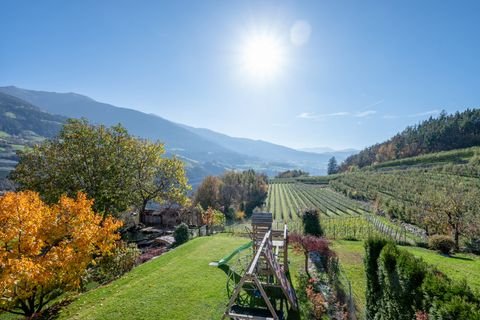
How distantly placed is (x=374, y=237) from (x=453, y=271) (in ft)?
31.2

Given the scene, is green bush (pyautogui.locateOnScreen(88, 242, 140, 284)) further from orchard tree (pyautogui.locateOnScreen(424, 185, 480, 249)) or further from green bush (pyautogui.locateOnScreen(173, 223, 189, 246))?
orchard tree (pyautogui.locateOnScreen(424, 185, 480, 249))

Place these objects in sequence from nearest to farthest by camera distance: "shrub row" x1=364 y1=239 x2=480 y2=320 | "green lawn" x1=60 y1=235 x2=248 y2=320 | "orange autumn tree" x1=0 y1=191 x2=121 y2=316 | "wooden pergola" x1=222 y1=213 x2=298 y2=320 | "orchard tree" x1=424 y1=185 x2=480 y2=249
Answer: "shrub row" x1=364 y1=239 x2=480 y2=320, "wooden pergola" x1=222 y1=213 x2=298 y2=320, "orange autumn tree" x1=0 y1=191 x2=121 y2=316, "green lawn" x1=60 y1=235 x2=248 y2=320, "orchard tree" x1=424 y1=185 x2=480 y2=249

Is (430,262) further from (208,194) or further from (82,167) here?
(208,194)

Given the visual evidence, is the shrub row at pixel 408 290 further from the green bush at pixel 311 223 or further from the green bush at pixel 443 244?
the green bush at pixel 443 244

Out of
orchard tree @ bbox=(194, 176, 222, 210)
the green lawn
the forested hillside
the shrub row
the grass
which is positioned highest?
the forested hillside

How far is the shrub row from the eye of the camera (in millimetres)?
5762

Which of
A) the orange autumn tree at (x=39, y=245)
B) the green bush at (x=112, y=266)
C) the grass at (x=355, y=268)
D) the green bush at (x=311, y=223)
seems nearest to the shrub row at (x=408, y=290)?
the grass at (x=355, y=268)

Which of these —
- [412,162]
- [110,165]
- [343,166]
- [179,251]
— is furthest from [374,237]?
[343,166]

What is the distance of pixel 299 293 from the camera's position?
1242cm

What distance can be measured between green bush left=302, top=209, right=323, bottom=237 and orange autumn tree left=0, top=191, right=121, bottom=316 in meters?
16.4

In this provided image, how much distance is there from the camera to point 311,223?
2364cm

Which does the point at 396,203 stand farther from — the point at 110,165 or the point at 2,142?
the point at 2,142

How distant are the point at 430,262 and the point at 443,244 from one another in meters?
4.67

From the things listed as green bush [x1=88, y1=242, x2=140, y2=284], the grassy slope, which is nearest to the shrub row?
the grassy slope
